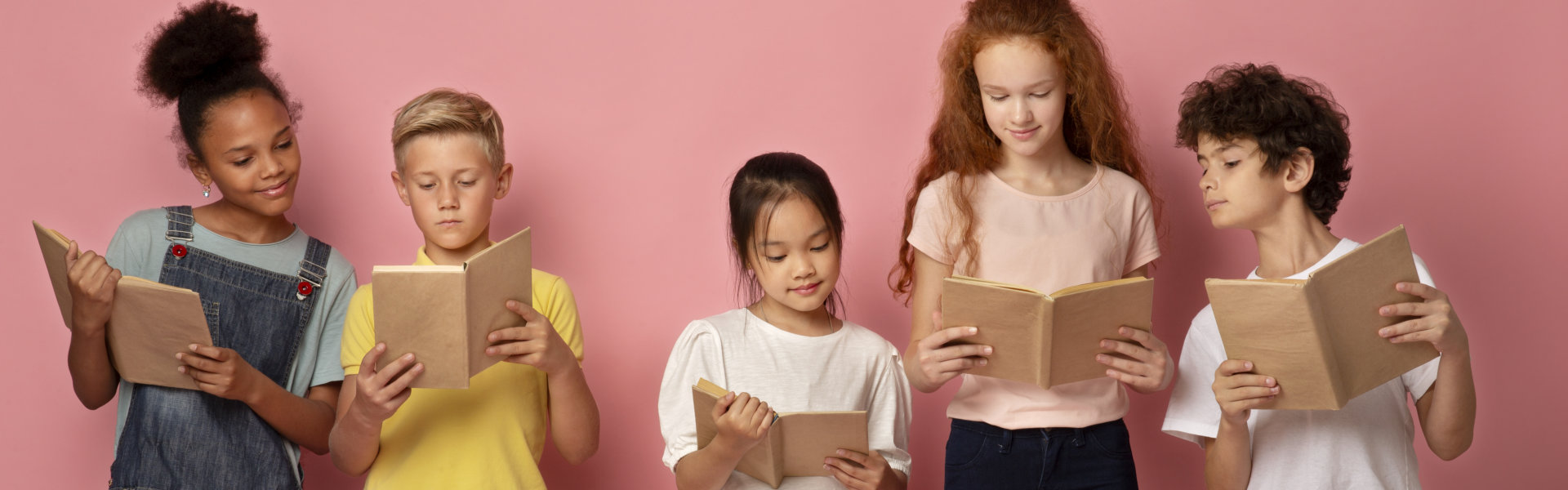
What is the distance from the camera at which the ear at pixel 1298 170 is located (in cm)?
217

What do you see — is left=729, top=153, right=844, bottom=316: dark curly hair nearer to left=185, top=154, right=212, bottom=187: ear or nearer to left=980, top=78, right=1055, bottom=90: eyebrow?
left=980, top=78, right=1055, bottom=90: eyebrow

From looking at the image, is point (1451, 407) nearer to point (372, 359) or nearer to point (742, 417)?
point (742, 417)

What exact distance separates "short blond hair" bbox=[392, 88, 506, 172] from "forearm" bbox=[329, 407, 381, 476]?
55cm

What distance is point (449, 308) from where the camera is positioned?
1895 millimetres

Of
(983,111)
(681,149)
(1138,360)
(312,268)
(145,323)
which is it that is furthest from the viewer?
(681,149)

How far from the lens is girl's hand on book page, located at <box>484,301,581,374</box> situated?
6.56ft

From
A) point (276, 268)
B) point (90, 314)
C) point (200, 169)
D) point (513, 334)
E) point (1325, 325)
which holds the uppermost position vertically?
point (200, 169)

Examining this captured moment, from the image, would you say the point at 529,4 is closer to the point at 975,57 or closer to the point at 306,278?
the point at 306,278

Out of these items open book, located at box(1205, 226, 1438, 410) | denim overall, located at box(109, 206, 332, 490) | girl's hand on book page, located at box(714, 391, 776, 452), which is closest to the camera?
open book, located at box(1205, 226, 1438, 410)

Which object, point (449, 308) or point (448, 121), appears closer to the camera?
point (449, 308)

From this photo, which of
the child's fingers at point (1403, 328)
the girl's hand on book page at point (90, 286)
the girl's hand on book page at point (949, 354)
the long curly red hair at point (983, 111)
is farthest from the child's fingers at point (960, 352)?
the girl's hand on book page at point (90, 286)

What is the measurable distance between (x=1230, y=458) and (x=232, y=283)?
2.12 meters

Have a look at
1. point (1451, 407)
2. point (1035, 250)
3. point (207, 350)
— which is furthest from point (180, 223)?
point (1451, 407)

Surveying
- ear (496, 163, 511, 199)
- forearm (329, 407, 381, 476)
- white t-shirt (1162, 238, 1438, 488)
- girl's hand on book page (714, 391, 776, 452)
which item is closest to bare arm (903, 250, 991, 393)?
girl's hand on book page (714, 391, 776, 452)
